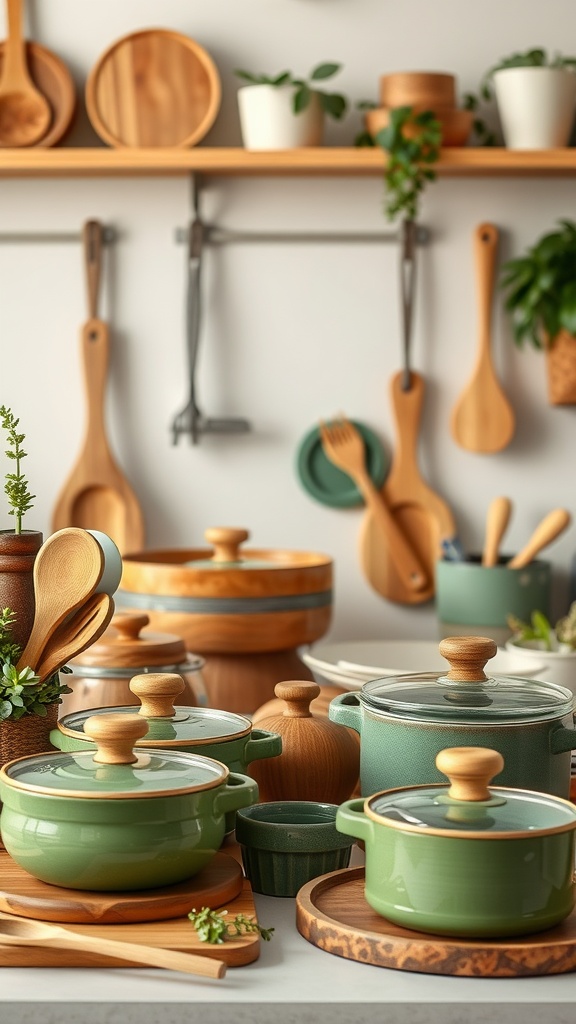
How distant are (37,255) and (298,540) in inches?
27.5

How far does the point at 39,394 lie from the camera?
2.18 metres

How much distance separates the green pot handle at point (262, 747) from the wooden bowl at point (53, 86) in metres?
1.53

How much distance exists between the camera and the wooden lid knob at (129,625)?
94cm

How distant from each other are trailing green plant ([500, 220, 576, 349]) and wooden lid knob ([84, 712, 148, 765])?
5.13 feet

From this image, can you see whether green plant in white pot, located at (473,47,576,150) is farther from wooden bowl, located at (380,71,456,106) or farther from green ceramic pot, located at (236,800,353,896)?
green ceramic pot, located at (236,800,353,896)

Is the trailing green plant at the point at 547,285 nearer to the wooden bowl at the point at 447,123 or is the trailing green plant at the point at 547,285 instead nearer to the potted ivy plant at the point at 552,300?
the potted ivy plant at the point at 552,300

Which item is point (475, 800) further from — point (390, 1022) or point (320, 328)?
point (320, 328)

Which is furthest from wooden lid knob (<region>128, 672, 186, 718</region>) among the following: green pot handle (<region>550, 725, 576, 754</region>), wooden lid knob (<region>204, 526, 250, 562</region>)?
wooden lid knob (<region>204, 526, 250, 562</region>)

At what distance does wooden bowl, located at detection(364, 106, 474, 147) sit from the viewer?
6.54 feet

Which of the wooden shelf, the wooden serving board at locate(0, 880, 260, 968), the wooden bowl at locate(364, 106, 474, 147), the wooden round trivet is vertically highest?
the wooden bowl at locate(364, 106, 474, 147)

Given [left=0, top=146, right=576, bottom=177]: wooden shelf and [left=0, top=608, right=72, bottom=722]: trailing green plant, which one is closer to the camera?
[left=0, top=608, right=72, bottom=722]: trailing green plant

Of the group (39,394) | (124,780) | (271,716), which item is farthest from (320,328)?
(124,780)

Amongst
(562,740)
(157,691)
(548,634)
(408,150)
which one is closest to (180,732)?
(157,691)

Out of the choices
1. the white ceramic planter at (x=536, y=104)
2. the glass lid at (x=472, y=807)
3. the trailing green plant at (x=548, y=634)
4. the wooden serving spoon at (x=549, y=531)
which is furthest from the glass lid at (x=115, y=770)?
the white ceramic planter at (x=536, y=104)
